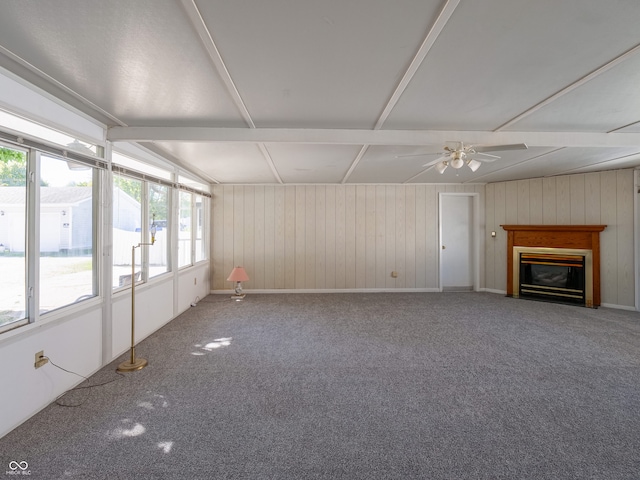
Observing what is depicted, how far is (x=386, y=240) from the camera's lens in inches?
253

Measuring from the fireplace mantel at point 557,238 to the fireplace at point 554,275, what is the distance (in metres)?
0.07

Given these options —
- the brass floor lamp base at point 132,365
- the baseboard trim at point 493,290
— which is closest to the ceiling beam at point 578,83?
the brass floor lamp base at point 132,365

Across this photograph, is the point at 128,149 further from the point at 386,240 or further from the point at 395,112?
the point at 386,240

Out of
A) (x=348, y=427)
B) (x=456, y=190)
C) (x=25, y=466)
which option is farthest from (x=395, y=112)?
(x=456, y=190)

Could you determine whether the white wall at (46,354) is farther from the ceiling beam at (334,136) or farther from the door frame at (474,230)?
the door frame at (474,230)

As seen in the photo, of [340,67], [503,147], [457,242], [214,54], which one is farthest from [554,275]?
[214,54]

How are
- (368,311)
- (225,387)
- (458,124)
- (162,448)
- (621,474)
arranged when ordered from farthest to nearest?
1. (368,311)
2. (458,124)
3. (225,387)
4. (162,448)
5. (621,474)

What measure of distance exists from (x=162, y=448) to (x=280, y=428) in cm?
73

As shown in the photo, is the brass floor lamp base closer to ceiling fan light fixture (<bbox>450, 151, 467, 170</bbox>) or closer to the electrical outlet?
the electrical outlet

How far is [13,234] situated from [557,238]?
7506 millimetres

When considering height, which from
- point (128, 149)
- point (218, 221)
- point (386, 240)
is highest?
point (128, 149)

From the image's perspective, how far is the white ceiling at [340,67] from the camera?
1423 millimetres

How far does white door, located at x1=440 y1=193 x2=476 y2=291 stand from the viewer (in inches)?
254

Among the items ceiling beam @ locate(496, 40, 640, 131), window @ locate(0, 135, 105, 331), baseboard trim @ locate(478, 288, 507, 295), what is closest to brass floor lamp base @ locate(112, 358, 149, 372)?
window @ locate(0, 135, 105, 331)
